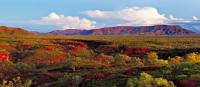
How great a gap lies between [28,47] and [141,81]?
291 ft

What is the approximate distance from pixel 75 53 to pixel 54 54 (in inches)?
309

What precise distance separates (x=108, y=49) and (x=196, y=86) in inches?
3251

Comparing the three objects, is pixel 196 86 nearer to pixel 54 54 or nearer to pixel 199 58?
pixel 199 58

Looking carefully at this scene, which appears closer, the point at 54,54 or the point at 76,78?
the point at 76,78

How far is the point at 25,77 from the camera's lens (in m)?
58.5

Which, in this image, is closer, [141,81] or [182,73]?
[141,81]

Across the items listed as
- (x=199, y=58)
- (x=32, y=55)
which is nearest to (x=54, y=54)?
(x=32, y=55)

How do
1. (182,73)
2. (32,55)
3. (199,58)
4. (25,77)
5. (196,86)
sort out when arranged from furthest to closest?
(32,55) < (199,58) < (25,77) < (182,73) < (196,86)

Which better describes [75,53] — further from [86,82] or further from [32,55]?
[86,82]

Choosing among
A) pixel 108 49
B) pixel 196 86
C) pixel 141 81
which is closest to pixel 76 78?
pixel 141 81

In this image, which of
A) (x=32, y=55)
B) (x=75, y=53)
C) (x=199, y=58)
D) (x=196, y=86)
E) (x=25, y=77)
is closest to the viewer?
(x=196, y=86)

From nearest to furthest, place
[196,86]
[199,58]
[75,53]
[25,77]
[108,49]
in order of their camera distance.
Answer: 1. [196,86]
2. [25,77]
3. [199,58]
4. [75,53]
5. [108,49]

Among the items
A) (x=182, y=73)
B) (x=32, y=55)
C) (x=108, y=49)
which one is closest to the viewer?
(x=182, y=73)

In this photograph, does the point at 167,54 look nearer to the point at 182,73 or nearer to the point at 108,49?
the point at 108,49
